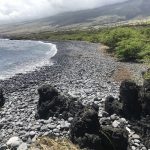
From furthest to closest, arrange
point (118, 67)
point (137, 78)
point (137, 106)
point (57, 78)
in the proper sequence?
point (118, 67) < point (57, 78) < point (137, 78) < point (137, 106)

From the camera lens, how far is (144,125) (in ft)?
64.8

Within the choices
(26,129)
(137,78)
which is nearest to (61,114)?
(26,129)

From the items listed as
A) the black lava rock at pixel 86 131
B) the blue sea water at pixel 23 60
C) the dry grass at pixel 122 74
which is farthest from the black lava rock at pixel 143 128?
the blue sea water at pixel 23 60

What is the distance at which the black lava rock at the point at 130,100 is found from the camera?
70.5 ft

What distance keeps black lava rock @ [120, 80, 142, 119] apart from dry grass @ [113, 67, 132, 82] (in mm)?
15135

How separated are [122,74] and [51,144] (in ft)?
85.2

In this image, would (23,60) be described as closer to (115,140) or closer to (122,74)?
(122,74)

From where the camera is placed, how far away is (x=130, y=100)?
21.9 metres

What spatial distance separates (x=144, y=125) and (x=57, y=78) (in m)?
21.8

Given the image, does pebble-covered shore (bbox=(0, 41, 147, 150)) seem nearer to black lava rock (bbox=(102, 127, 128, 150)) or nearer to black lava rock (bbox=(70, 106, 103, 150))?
black lava rock (bbox=(102, 127, 128, 150))

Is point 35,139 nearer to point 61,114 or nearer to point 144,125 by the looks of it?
point 61,114

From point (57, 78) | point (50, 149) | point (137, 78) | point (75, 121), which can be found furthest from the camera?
point (57, 78)

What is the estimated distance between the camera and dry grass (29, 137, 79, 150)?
646 inches

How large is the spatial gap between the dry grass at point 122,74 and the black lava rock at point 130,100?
15.1 m
